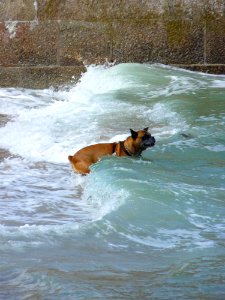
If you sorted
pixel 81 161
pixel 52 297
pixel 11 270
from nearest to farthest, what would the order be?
pixel 52 297
pixel 11 270
pixel 81 161

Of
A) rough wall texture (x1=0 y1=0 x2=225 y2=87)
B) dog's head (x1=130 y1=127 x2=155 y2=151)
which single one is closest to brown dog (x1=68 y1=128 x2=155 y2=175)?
dog's head (x1=130 y1=127 x2=155 y2=151)

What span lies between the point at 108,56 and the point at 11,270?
9266mm

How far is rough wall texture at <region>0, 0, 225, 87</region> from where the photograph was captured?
1330cm

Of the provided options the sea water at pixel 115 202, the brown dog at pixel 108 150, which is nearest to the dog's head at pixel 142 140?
the brown dog at pixel 108 150

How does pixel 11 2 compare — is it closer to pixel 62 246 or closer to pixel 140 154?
pixel 140 154

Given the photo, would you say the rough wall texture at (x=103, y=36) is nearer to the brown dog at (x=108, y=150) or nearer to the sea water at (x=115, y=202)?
the sea water at (x=115, y=202)

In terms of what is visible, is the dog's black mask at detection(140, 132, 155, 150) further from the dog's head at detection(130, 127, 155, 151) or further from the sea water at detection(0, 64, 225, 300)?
the sea water at detection(0, 64, 225, 300)

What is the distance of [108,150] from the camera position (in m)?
7.59

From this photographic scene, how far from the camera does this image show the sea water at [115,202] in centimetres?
434

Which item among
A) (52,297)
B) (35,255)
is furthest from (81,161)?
(52,297)

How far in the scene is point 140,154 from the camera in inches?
307

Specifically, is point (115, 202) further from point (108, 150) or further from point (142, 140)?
point (142, 140)

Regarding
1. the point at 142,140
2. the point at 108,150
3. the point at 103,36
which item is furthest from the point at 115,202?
the point at 103,36

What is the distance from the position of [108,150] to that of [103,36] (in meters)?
6.06
